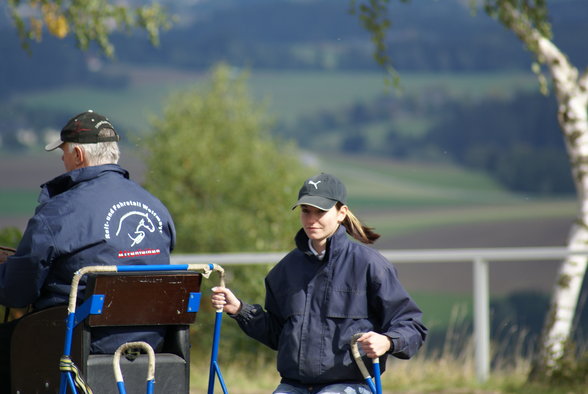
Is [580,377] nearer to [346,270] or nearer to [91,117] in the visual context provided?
[346,270]

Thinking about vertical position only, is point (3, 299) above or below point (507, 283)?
above

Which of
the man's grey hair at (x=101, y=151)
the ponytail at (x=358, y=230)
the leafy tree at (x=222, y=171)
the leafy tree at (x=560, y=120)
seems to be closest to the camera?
the ponytail at (x=358, y=230)

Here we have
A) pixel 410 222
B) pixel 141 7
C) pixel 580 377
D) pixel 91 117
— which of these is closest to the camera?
pixel 91 117

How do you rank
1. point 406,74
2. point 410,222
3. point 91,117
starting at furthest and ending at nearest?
point 406,74, point 410,222, point 91,117

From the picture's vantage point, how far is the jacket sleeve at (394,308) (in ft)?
13.2

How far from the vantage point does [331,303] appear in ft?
13.5

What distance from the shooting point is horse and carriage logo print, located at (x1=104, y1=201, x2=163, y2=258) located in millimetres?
4309

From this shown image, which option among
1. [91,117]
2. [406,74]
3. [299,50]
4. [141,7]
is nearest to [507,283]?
[406,74]

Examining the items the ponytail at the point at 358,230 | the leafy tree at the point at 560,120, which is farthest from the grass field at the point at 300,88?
the ponytail at the point at 358,230

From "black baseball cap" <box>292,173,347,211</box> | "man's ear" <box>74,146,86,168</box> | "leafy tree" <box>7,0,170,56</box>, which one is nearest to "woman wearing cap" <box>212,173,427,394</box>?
"black baseball cap" <box>292,173,347,211</box>

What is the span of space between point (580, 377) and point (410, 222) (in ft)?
130

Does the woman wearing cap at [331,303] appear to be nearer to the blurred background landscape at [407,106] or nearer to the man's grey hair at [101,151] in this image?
the man's grey hair at [101,151]

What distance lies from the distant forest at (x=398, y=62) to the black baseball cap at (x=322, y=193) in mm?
39454

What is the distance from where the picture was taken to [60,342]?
4.24 m
